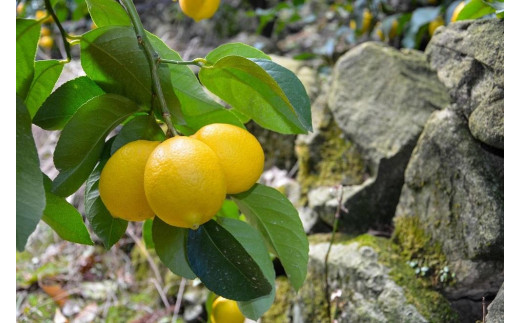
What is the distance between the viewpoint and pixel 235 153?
1.81 feet

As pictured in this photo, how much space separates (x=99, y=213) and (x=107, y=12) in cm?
27

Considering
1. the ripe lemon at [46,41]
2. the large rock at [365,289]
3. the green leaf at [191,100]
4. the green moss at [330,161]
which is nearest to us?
the green leaf at [191,100]

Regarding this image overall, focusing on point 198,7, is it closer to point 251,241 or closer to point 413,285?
point 251,241

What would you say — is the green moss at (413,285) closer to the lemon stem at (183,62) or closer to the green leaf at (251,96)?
the green leaf at (251,96)

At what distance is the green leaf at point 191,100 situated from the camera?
689 millimetres

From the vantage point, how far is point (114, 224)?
67 centimetres

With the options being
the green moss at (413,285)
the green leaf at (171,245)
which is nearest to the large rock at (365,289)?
the green moss at (413,285)

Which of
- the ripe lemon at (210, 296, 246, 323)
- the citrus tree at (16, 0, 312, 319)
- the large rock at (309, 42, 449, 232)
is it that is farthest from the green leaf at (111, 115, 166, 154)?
the large rock at (309, 42, 449, 232)

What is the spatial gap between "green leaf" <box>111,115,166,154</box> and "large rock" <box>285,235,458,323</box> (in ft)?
2.15

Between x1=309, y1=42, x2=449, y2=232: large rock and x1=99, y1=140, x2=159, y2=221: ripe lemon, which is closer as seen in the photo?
x1=99, y1=140, x2=159, y2=221: ripe lemon

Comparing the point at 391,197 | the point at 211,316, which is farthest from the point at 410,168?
the point at 211,316

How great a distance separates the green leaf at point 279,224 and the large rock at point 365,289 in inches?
15.2

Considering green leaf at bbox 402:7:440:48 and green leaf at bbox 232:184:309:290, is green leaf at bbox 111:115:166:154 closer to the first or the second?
green leaf at bbox 232:184:309:290

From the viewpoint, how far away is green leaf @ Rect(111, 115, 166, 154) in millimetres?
608
